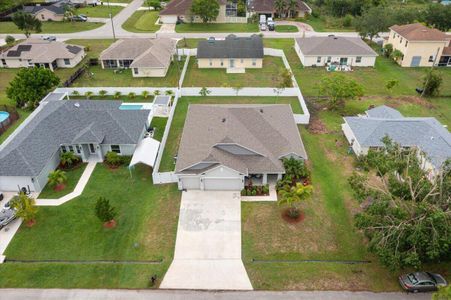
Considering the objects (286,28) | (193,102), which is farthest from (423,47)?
(193,102)

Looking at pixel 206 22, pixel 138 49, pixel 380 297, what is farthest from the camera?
pixel 206 22

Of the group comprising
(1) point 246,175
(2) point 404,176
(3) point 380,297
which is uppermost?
(2) point 404,176

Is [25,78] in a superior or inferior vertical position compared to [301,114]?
superior

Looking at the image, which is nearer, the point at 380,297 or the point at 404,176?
the point at 380,297

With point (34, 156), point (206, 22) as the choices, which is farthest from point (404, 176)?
point (206, 22)

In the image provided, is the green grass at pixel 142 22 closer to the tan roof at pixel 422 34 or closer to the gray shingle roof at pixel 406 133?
the tan roof at pixel 422 34

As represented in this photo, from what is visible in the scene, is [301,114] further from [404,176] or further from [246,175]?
[404,176]
